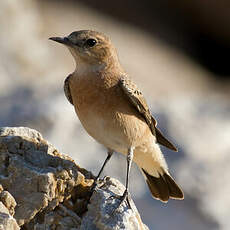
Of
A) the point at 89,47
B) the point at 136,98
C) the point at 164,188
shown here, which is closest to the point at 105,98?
the point at 136,98

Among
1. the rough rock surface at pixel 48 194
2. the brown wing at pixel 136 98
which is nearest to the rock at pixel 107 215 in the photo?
the rough rock surface at pixel 48 194

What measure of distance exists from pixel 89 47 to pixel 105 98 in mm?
752

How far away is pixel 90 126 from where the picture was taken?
871cm

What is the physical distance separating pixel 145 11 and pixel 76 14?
2.52m

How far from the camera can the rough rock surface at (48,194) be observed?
7031 millimetres

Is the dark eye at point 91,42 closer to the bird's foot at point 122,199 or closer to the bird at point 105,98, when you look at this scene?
the bird at point 105,98

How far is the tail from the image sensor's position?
979cm

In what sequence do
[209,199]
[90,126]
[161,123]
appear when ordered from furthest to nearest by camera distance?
[161,123] → [209,199] → [90,126]

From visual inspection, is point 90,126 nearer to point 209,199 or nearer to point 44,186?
point 44,186

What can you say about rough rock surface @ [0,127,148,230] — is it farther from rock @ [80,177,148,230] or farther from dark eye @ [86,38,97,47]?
dark eye @ [86,38,97,47]

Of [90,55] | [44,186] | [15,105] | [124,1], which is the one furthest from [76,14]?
[44,186]

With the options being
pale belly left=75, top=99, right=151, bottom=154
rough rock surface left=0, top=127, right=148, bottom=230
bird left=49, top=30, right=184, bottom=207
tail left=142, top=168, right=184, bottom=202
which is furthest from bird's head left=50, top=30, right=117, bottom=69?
tail left=142, top=168, right=184, bottom=202

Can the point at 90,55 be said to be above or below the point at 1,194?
above

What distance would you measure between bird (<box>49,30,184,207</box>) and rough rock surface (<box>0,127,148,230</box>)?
989mm
